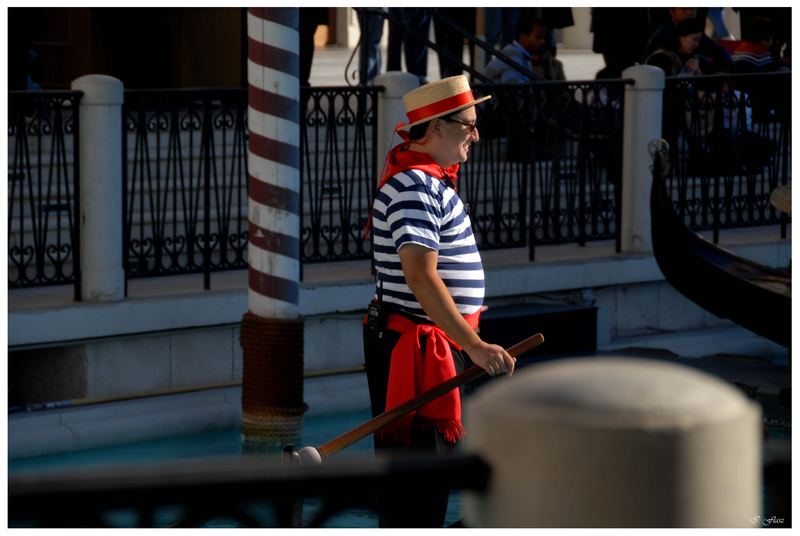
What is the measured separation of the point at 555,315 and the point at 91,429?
252 centimetres

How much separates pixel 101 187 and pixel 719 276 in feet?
9.68

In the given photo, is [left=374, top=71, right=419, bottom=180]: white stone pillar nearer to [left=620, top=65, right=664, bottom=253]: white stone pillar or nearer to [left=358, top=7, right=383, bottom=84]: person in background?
[left=620, top=65, right=664, bottom=253]: white stone pillar

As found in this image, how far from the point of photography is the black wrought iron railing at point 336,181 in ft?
25.0

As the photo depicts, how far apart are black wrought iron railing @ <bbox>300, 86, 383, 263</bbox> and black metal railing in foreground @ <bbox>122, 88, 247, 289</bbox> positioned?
0.29 m

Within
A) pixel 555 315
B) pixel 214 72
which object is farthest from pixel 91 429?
pixel 214 72

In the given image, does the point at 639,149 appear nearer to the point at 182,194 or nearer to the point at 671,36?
the point at 671,36

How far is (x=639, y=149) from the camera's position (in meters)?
8.66

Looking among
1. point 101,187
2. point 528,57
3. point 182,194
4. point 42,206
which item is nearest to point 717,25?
point 528,57

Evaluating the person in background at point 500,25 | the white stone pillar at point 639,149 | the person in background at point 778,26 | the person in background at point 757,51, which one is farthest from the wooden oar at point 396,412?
the person in background at point 778,26

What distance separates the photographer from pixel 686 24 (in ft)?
32.2

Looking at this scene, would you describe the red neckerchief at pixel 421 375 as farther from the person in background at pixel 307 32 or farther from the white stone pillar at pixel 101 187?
the person in background at pixel 307 32

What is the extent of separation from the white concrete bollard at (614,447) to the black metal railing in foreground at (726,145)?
6.71m

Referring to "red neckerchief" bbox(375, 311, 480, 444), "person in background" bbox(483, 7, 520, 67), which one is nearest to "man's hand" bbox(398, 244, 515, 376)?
"red neckerchief" bbox(375, 311, 480, 444)

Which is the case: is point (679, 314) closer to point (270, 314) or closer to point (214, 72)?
point (270, 314)
